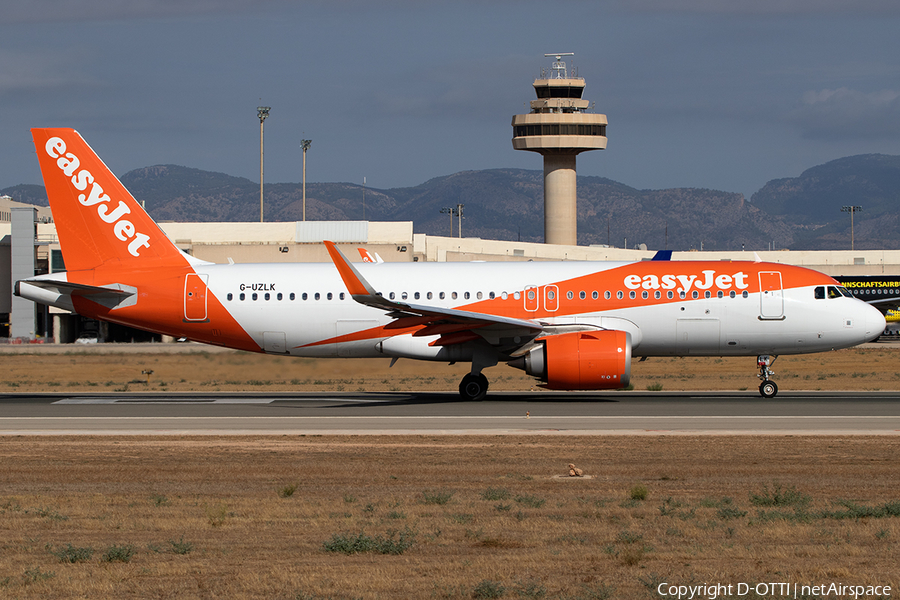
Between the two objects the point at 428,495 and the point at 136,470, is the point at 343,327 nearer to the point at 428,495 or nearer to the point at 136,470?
the point at 136,470

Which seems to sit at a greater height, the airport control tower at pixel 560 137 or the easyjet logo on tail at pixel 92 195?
the airport control tower at pixel 560 137

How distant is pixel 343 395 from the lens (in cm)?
3123

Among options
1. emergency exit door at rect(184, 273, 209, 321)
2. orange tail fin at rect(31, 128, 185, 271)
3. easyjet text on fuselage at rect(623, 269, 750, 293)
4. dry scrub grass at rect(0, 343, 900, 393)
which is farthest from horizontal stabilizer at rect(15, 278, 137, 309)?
easyjet text on fuselage at rect(623, 269, 750, 293)

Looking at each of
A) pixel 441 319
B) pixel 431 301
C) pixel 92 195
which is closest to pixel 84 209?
pixel 92 195

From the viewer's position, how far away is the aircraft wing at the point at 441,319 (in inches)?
1024

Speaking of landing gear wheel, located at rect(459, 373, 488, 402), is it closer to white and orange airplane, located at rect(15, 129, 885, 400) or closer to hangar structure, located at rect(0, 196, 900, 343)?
white and orange airplane, located at rect(15, 129, 885, 400)

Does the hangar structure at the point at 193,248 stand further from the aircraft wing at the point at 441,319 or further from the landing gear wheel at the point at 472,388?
the aircraft wing at the point at 441,319

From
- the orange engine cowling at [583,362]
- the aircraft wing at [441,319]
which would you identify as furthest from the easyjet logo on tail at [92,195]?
the orange engine cowling at [583,362]

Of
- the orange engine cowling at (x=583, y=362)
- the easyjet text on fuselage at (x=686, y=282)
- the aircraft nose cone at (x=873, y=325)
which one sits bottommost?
the orange engine cowling at (x=583, y=362)

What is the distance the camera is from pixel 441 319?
89.0 feet

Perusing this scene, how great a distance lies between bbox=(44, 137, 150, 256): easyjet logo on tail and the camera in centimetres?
2964

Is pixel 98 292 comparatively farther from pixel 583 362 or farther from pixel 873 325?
pixel 873 325

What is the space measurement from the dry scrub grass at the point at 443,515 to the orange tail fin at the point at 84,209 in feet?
35.0

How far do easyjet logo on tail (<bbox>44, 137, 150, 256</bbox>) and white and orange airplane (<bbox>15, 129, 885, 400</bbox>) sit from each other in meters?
0.04
